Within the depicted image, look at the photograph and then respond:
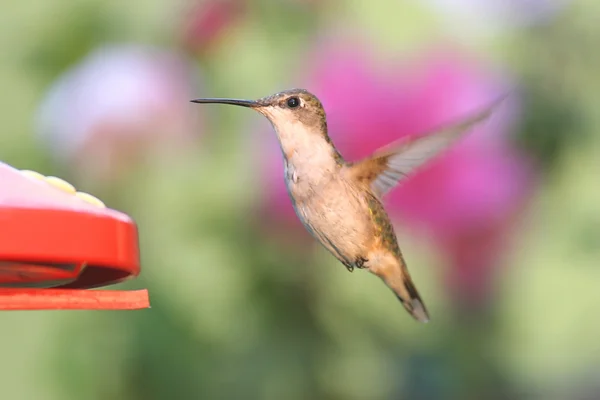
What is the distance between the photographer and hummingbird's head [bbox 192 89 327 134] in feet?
5.28

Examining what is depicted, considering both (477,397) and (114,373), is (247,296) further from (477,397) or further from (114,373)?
(477,397)

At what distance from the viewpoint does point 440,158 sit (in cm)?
231

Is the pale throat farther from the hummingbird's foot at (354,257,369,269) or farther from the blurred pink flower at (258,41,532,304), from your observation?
the blurred pink flower at (258,41,532,304)

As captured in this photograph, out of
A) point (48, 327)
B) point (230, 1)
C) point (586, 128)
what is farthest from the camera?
point (48, 327)

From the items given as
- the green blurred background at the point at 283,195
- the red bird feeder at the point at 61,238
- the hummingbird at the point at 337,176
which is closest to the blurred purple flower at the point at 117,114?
the green blurred background at the point at 283,195

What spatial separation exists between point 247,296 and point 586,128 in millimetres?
963

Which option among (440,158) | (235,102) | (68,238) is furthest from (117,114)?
(68,238)

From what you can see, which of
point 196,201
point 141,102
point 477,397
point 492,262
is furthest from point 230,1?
point 477,397

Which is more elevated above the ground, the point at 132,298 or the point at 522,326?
the point at 522,326

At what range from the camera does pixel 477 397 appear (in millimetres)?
2637

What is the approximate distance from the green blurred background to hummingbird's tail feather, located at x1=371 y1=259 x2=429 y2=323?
0.56 metres

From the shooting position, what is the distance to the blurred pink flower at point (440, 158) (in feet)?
7.73

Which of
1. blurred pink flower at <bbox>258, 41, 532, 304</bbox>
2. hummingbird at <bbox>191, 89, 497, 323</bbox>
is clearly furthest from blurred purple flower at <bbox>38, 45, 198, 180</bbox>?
hummingbird at <bbox>191, 89, 497, 323</bbox>

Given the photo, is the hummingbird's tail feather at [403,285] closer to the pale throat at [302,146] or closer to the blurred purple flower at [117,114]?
the pale throat at [302,146]
